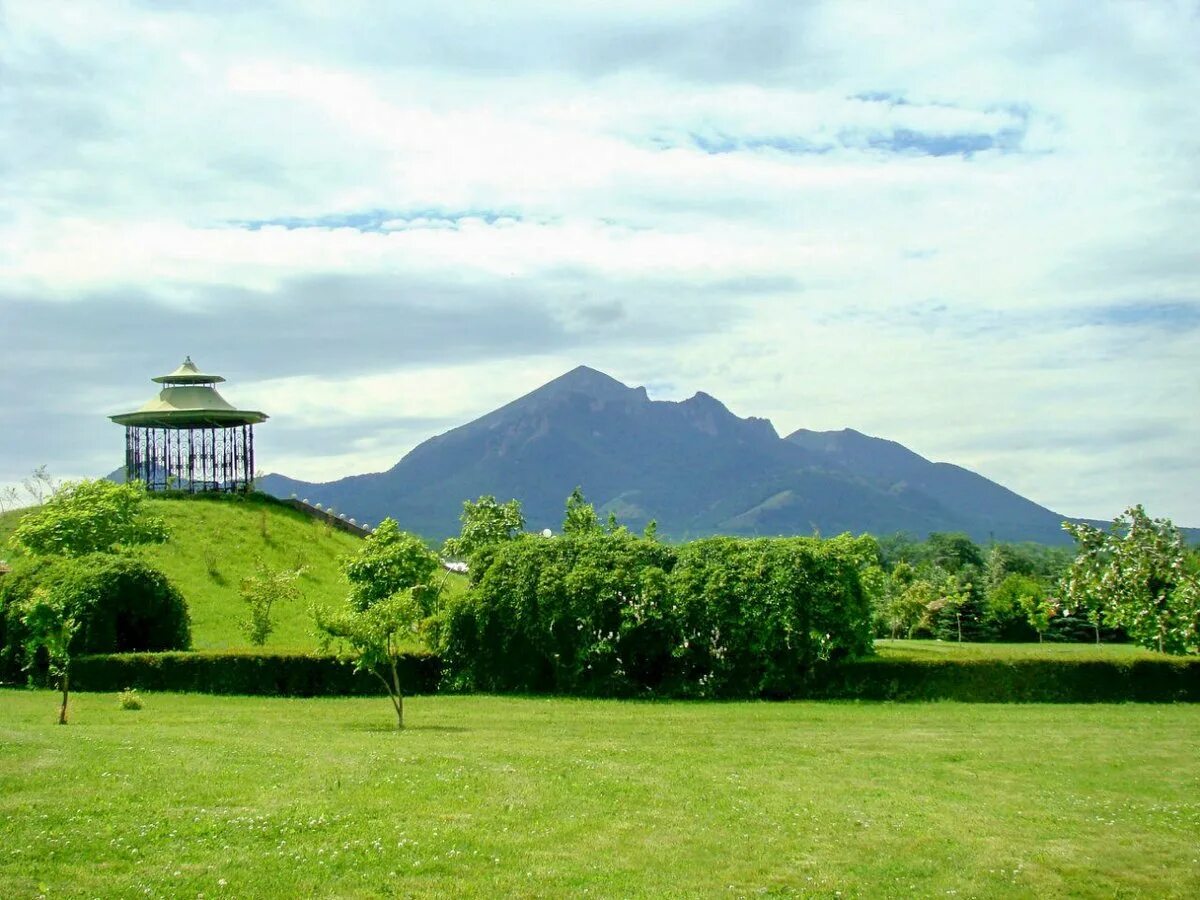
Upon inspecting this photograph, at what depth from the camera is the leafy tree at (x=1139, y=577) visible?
3588 centimetres

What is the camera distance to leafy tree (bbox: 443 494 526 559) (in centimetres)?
5300

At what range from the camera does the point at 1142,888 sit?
1316 cm

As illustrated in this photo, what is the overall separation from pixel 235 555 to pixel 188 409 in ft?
50.5

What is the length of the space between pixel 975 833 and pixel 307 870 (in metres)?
8.83

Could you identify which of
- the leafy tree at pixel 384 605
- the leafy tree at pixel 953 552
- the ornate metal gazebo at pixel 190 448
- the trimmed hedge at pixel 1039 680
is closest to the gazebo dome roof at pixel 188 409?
the ornate metal gazebo at pixel 190 448

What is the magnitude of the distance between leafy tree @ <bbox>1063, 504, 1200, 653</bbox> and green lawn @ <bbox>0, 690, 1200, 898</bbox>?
40.6ft

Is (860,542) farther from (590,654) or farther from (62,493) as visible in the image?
(62,493)

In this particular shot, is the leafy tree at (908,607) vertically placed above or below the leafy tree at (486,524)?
below

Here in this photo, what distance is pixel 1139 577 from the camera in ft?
120

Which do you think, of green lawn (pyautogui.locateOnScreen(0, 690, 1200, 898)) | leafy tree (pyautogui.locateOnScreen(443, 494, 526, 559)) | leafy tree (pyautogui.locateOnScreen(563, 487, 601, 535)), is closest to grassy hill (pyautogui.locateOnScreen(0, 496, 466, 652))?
leafy tree (pyautogui.locateOnScreen(443, 494, 526, 559))

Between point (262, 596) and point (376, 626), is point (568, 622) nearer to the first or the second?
point (376, 626)

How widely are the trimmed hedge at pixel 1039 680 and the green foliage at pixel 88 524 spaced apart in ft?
108

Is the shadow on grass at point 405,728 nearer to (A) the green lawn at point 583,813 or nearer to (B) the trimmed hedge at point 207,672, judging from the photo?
(A) the green lawn at point 583,813

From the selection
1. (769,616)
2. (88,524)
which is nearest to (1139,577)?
(769,616)
